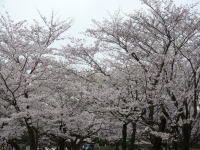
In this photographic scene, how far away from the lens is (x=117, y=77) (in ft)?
34.1

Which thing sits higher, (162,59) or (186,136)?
(162,59)

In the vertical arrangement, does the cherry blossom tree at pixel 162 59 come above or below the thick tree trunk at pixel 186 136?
above

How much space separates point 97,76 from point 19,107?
124 inches

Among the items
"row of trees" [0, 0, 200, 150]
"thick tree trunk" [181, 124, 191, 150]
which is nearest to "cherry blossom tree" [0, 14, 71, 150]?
"row of trees" [0, 0, 200, 150]

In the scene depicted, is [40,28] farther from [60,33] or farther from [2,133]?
[2,133]

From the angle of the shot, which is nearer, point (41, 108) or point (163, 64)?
point (163, 64)

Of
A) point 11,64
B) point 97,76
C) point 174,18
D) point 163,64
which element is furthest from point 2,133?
point 174,18

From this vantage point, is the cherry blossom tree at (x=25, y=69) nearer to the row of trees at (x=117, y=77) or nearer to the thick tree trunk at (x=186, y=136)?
the row of trees at (x=117, y=77)

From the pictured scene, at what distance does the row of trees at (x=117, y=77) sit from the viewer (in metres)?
9.59

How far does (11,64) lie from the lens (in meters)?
10.9

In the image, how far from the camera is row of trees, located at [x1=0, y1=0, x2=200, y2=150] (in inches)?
377

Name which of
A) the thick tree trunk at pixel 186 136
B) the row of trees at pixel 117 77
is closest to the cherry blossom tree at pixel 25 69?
the row of trees at pixel 117 77

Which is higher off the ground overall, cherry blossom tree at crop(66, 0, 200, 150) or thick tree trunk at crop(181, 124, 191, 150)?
cherry blossom tree at crop(66, 0, 200, 150)

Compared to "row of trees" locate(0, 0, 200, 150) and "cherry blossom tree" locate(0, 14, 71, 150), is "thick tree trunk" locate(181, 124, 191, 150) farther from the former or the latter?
"cherry blossom tree" locate(0, 14, 71, 150)
